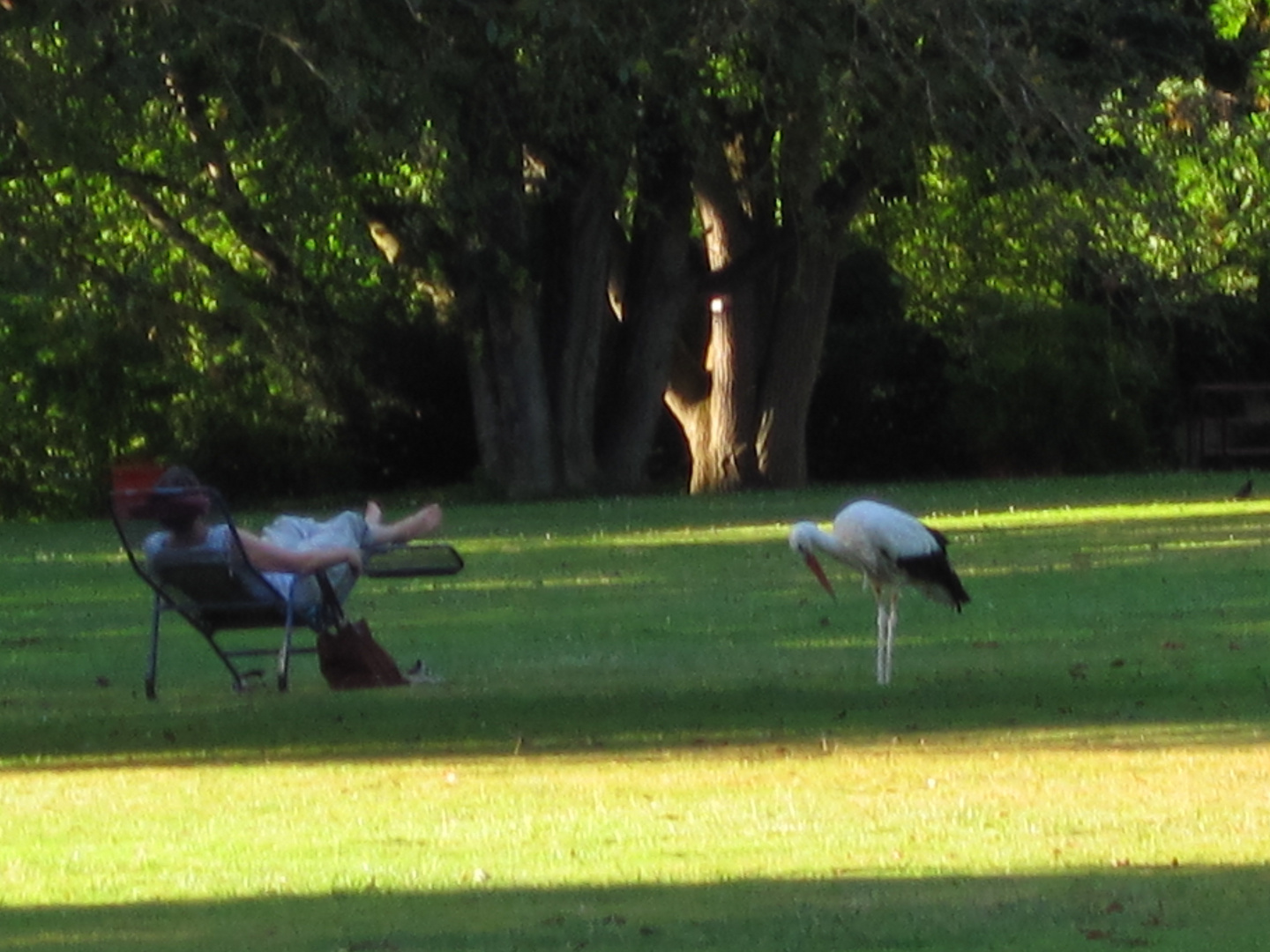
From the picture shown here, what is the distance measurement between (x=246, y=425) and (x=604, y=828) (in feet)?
94.0

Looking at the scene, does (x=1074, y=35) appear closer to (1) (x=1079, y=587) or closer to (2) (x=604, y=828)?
(1) (x=1079, y=587)

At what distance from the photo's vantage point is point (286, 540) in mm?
11984

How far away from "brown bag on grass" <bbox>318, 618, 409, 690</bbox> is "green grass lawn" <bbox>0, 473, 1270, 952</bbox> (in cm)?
14

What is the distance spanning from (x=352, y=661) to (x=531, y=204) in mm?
20612

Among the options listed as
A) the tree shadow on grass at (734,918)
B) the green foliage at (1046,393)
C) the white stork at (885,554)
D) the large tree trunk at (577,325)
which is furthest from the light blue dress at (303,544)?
the green foliage at (1046,393)

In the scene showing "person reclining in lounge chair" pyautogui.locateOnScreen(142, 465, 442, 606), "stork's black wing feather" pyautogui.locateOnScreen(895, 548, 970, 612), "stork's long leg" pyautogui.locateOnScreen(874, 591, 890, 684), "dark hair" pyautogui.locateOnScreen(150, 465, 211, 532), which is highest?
"dark hair" pyautogui.locateOnScreen(150, 465, 211, 532)

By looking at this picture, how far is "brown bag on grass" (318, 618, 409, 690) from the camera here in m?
12.2

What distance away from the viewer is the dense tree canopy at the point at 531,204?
1109 cm

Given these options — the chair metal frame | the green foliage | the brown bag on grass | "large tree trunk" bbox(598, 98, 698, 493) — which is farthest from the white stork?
the green foliage

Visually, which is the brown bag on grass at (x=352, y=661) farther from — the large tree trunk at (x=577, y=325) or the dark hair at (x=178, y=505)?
the large tree trunk at (x=577, y=325)

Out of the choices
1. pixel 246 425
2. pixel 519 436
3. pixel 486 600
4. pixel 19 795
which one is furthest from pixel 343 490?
pixel 19 795

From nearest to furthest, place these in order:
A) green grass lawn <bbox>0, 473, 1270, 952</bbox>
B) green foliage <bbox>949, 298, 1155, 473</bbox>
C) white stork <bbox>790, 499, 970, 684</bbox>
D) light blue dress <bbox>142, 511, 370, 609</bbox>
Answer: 1. green grass lawn <bbox>0, 473, 1270, 952</bbox>
2. light blue dress <bbox>142, 511, 370, 609</bbox>
3. white stork <bbox>790, 499, 970, 684</bbox>
4. green foliage <bbox>949, 298, 1155, 473</bbox>

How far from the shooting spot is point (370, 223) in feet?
105

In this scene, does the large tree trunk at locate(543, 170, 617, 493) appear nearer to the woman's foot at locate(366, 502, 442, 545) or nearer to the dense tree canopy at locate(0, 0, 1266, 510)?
the dense tree canopy at locate(0, 0, 1266, 510)
